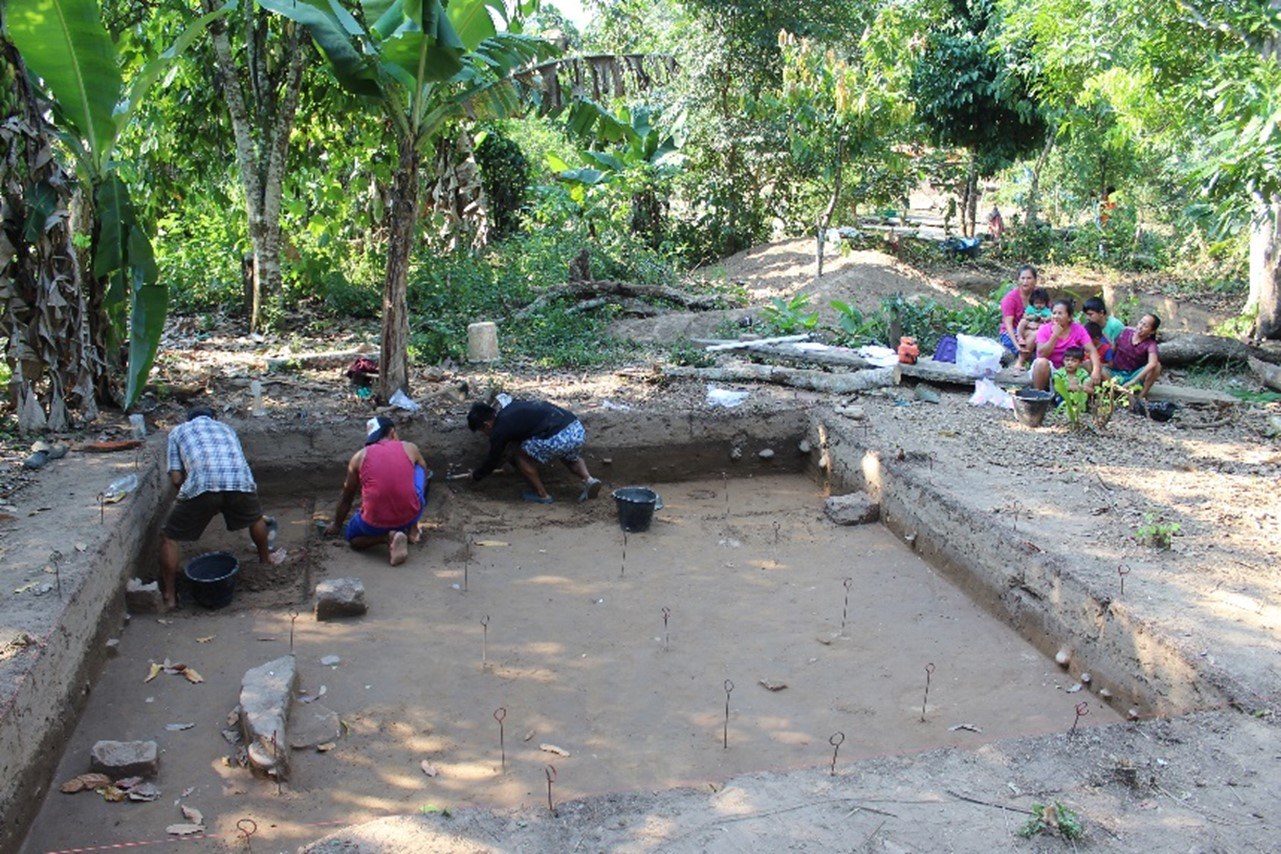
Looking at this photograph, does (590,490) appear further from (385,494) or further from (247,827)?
(247,827)

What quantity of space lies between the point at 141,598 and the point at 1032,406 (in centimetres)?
676

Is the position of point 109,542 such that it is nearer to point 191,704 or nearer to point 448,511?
point 191,704

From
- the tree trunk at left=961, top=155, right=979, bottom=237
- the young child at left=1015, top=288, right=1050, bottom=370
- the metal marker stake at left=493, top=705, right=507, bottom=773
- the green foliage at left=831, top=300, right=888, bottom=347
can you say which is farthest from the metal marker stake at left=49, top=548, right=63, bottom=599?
the tree trunk at left=961, top=155, right=979, bottom=237

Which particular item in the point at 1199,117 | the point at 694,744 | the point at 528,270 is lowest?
the point at 694,744

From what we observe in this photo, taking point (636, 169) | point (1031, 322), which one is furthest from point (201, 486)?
point (636, 169)

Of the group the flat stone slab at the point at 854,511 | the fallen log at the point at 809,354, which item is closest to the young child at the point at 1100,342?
the fallen log at the point at 809,354

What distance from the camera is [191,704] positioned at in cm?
519

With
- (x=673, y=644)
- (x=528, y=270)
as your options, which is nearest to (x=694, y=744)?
(x=673, y=644)

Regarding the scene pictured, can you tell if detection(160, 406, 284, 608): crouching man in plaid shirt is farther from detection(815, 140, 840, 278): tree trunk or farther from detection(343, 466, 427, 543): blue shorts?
detection(815, 140, 840, 278): tree trunk

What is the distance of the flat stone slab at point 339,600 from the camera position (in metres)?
6.07

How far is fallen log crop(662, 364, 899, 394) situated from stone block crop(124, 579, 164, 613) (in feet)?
16.3

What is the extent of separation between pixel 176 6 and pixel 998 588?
944cm

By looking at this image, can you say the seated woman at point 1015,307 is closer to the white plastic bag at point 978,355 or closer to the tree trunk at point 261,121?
the white plastic bag at point 978,355

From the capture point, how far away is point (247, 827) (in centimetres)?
420
